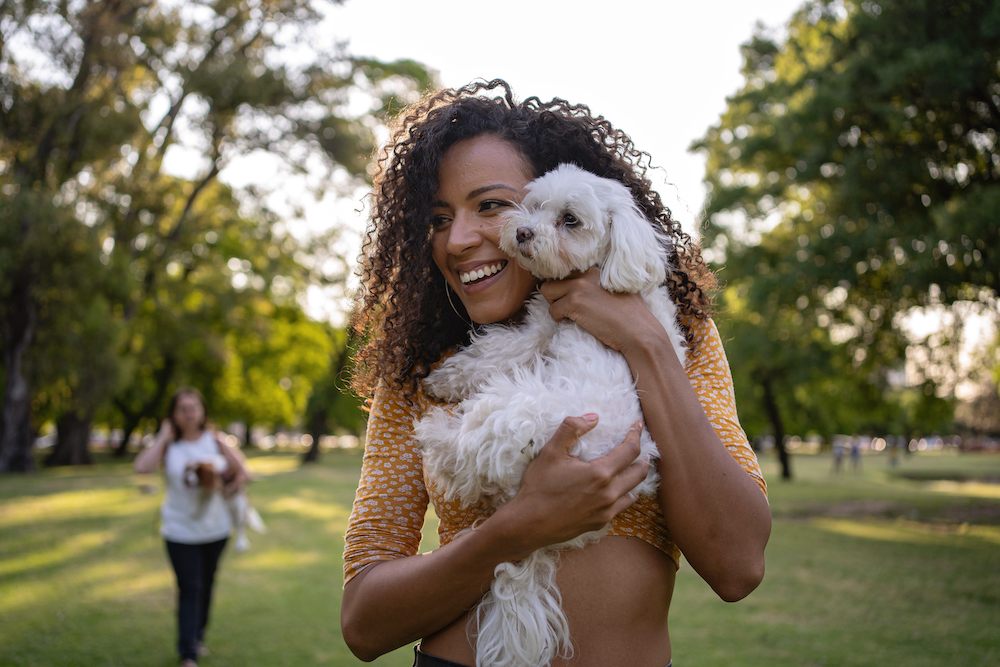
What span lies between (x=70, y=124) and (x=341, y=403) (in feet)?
117

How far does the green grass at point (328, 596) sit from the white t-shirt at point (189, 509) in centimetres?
131

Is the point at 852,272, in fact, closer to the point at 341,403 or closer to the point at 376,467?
the point at 376,467

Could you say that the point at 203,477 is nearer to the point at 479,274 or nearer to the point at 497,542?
the point at 479,274

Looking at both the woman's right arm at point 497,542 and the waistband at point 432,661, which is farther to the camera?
the waistband at point 432,661

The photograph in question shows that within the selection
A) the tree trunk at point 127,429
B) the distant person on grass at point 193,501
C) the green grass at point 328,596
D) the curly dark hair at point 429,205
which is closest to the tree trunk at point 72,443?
the tree trunk at point 127,429

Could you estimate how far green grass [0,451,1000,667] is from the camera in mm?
7000

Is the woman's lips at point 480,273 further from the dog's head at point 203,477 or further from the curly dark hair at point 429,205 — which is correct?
the dog's head at point 203,477

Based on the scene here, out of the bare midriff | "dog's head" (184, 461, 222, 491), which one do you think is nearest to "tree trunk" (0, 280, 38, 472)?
"dog's head" (184, 461, 222, 491)

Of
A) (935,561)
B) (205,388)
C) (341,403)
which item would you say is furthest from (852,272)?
(341,403)

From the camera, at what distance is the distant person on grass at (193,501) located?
20.1 ft

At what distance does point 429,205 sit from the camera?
2.04m

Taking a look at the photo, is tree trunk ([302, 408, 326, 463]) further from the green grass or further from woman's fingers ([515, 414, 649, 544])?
woman's fingers ([515, 414, 649, 544])

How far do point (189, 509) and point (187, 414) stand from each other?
1.05 metres

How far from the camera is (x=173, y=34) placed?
21.8 meters
